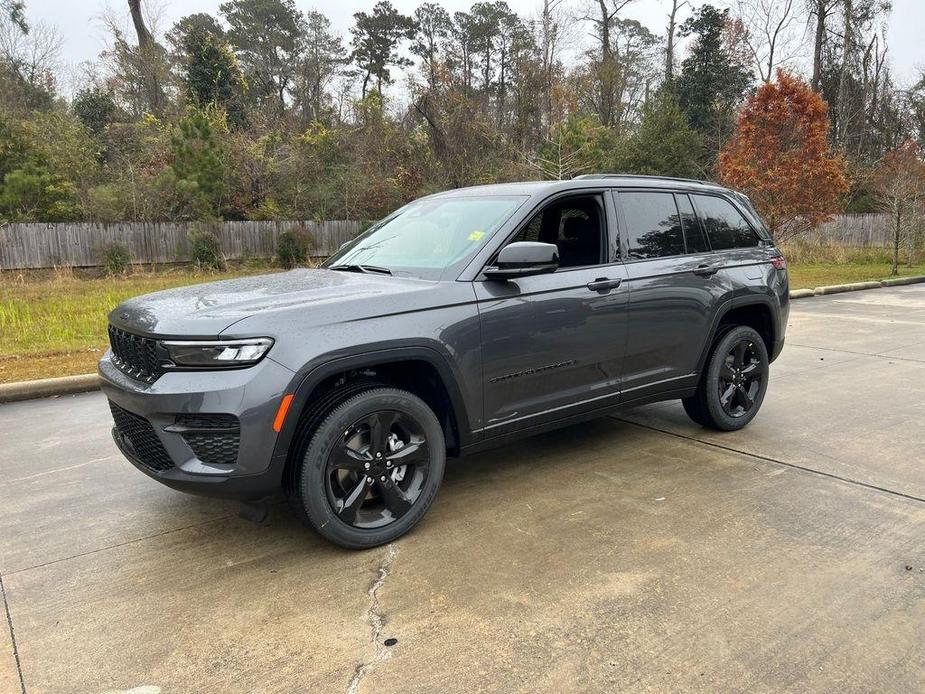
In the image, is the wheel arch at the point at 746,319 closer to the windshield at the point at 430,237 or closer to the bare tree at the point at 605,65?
the windshield at the point at 430,237

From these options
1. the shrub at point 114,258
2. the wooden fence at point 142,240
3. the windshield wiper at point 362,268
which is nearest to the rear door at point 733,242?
the windshield wiper at point 362,268

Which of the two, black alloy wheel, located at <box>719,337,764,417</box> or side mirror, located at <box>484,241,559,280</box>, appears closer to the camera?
side mirror, located at <box>484,241,559,280</box>

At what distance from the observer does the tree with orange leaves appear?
16312 millimetres

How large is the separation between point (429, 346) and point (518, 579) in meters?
1.19

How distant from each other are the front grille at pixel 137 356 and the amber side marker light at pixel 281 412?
59 centimetres

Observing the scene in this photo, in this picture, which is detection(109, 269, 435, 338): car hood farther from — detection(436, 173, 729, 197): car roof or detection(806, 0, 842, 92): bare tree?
detection(806, 0, 842, 92): bare tree

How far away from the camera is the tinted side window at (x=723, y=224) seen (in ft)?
16.3

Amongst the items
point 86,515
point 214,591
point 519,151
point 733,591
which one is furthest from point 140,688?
point 519,151

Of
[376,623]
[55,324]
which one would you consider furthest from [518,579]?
[55,324]

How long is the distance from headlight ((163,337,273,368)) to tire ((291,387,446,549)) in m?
0.45

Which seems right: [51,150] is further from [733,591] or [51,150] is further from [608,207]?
[733,591]

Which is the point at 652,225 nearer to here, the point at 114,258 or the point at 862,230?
the point at 114,258

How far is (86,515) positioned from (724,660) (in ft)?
11.3

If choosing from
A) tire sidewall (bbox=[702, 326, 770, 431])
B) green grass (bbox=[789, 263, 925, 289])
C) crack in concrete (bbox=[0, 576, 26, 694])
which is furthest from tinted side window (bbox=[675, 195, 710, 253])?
A: green grass (bbox=[789, 263, 925, 289])
